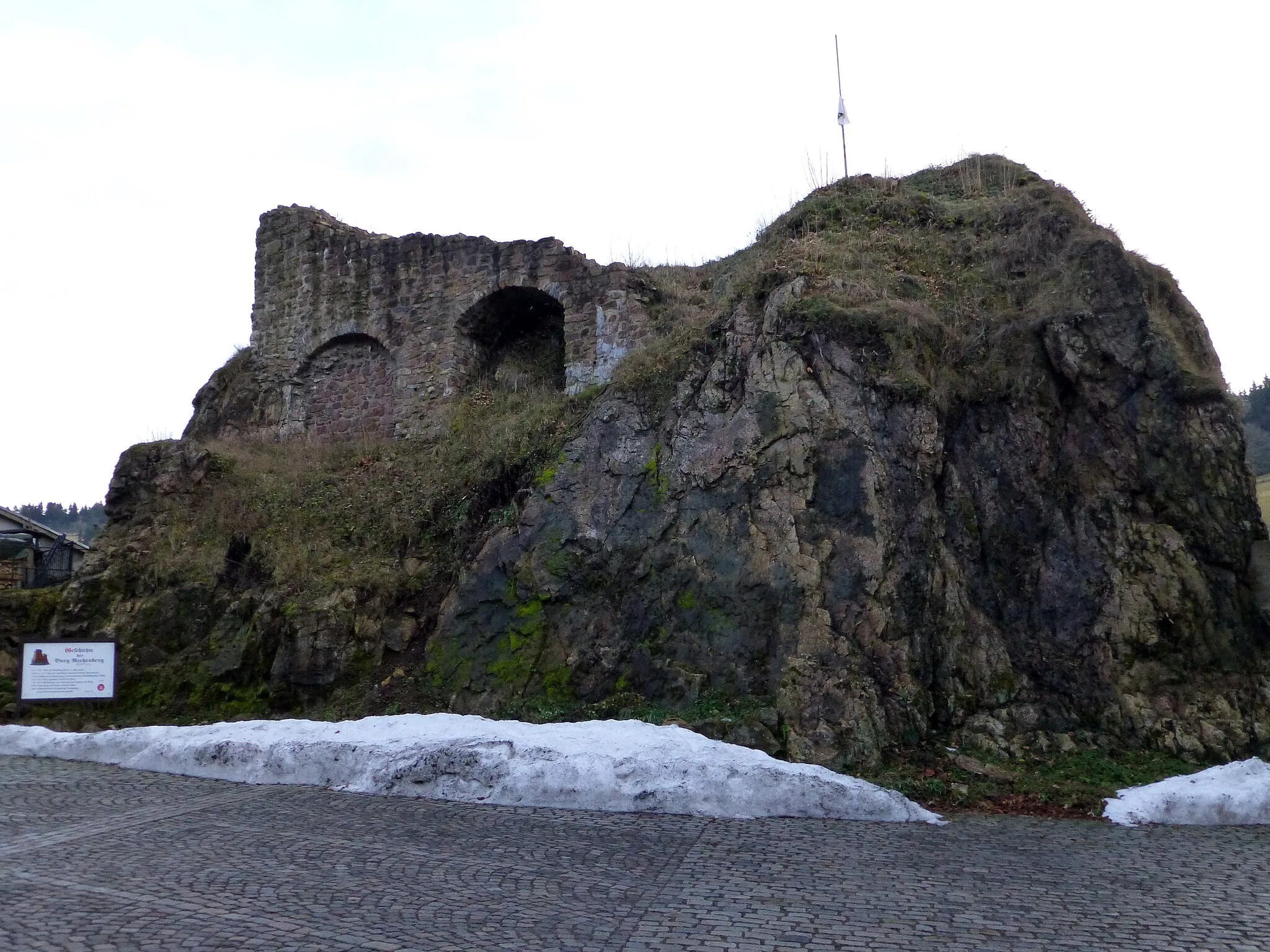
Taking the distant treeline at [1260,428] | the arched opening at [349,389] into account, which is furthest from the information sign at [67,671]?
the distant treeline at [1260,428]

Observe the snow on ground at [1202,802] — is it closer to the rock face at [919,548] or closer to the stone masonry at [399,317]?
the rock face at [919,548]

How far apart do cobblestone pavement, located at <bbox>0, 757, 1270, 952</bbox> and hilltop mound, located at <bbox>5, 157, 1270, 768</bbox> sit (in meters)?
2.07

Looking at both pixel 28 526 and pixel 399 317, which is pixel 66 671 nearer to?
pixel 399 317

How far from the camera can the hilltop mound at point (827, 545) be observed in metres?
10.1

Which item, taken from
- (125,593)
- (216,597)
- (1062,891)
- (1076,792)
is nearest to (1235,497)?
(1076,792)

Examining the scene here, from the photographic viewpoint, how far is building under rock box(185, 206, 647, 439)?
16266 mm

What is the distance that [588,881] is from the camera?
6602 mm

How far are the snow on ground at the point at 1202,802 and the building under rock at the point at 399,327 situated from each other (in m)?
9.23

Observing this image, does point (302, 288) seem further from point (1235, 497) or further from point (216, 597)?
point (1235, 497)

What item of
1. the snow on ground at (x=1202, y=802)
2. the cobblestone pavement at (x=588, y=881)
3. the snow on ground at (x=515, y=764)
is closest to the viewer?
the cobblestone pavement at (x=588, y=881)

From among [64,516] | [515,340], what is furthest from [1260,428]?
[64,516]

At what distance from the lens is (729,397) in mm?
12070

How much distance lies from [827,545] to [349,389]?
10.5 metres

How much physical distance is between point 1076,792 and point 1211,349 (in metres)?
6.22
